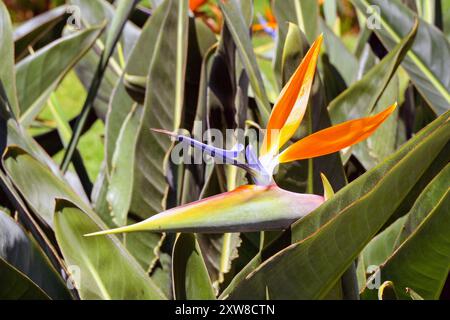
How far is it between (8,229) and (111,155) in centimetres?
42

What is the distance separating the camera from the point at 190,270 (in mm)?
723

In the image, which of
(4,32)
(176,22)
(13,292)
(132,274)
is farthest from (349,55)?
(13,292)

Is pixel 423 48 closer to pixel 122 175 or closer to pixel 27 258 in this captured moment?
pixel 122 175

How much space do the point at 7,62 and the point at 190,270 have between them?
0.44m

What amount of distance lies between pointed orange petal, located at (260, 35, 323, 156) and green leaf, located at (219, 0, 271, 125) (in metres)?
0.25

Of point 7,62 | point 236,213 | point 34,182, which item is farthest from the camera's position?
point 7,62

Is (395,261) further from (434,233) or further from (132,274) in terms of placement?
(132,274)

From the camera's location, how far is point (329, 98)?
125 centimetres

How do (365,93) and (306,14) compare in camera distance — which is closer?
(365,93)

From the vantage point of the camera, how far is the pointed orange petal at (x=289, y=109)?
60 cm

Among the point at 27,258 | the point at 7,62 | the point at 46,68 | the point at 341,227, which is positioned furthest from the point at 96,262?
the point at 46,68

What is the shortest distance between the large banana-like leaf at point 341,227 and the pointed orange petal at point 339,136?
4cm

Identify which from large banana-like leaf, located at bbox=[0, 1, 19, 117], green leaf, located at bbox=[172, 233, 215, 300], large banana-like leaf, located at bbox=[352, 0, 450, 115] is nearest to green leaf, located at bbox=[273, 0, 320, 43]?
large banana-like leaf, located at bbox=[352, 0, 450, 115]

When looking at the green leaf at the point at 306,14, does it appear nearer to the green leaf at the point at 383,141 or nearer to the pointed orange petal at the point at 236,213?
the green leaf at the point at 383,141
